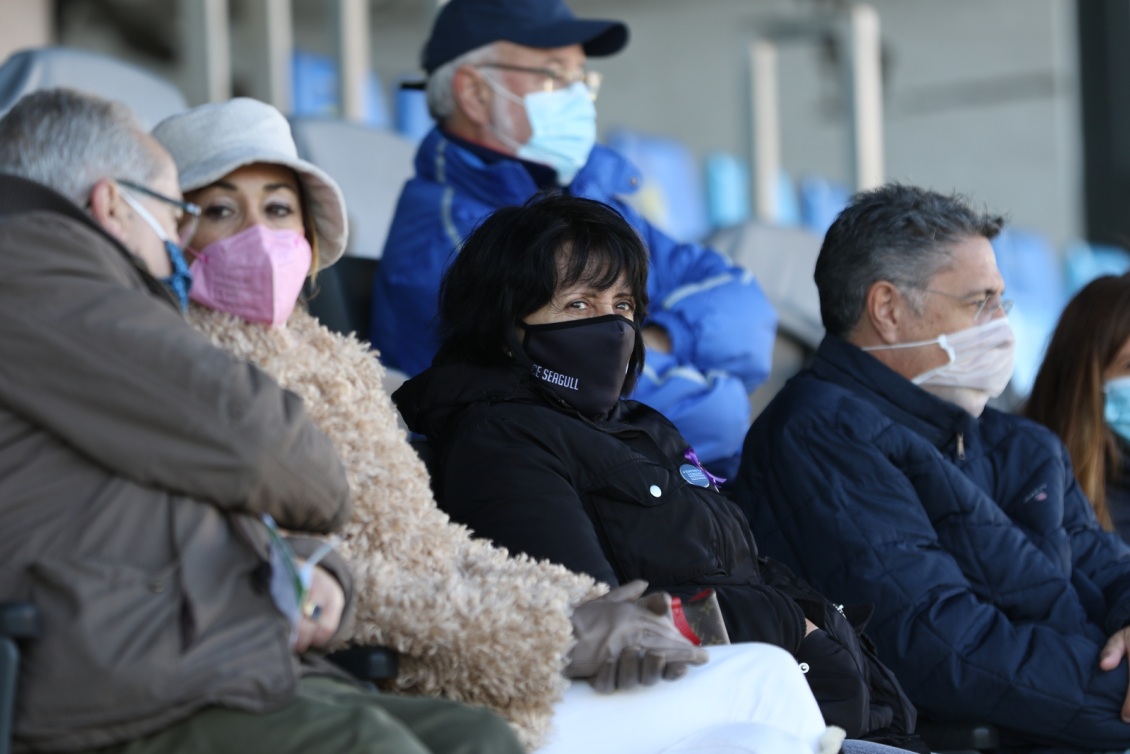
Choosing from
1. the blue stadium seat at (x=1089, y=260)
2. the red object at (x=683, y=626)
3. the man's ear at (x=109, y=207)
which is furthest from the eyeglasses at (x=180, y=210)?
the blue stadium seat at (x=1089, y=260)

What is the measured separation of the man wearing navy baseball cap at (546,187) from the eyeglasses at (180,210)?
1.13m

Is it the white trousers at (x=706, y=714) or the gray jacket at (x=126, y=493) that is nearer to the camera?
the gray jacket at (x=126, y=493)

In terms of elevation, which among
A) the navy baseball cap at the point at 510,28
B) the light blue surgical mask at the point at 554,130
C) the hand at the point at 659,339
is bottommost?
the hand at the point at 659,339

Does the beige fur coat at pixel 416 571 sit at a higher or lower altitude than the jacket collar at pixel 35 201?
lower

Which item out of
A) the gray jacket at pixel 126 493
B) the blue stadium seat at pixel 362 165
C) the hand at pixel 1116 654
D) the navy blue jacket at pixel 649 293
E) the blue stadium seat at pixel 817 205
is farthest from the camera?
the blue stadium seat at pixel 817 205

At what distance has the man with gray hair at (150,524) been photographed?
1.66m

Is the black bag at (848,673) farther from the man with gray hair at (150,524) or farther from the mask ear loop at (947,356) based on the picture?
the man with gray hair at (150,524)

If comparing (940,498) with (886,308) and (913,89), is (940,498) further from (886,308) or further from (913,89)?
(913,89)

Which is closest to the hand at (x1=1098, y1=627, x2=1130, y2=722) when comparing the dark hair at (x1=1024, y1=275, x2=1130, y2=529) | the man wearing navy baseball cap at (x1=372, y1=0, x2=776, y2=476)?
the dark hair at (x1=1024, y1=275, x2=1130, y2=529)

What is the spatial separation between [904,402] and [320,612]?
166cm

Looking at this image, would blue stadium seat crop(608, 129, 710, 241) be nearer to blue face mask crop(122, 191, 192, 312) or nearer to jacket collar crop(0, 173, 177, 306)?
blue face mask crop(122, 191, 192, 312)

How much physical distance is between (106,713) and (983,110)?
47.1ft

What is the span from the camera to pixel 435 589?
2.10 metres

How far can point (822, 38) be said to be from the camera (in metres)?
7.57
